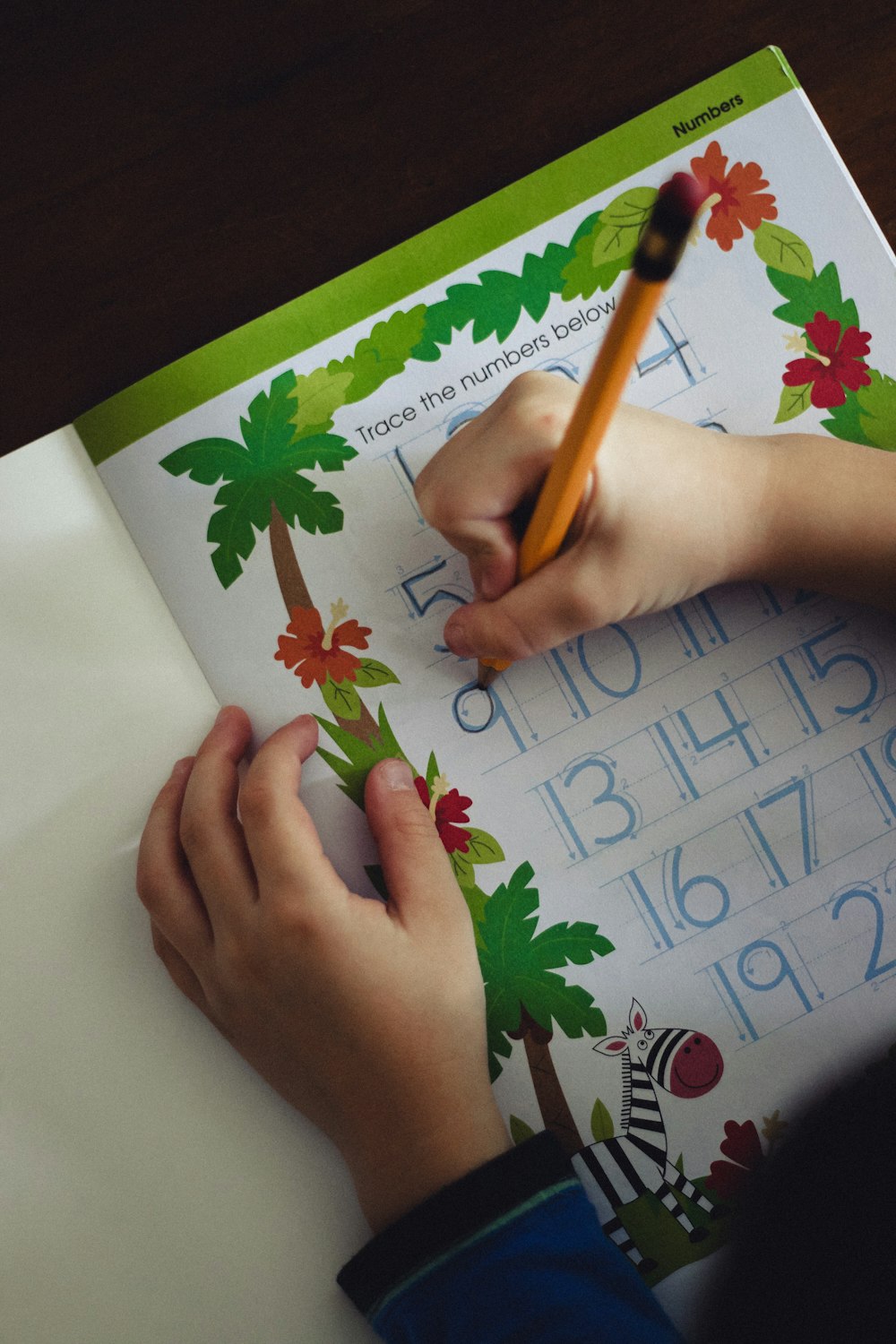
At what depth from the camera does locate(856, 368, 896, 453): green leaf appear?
1.47 ft

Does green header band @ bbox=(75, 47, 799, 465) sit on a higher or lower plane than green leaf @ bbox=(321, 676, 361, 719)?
higher

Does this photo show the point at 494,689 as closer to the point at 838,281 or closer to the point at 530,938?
the point at 530,938

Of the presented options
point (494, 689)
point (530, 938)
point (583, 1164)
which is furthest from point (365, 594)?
point (583, 1164)

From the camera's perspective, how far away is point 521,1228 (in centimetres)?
39

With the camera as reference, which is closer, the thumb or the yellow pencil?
the yellow pencil

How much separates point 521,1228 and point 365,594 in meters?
0.30

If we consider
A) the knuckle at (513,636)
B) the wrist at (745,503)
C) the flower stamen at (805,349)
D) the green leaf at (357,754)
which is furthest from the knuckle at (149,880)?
the flower stamen at (805,349)

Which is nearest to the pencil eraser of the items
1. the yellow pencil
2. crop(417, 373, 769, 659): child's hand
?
the yellow pencil

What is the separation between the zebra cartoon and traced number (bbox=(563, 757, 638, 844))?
0.30 feet

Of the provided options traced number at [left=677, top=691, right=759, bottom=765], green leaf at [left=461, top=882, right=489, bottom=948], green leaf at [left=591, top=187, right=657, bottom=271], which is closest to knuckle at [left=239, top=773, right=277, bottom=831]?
green leaf at [left=461, top=882, right=489, bottom=948]

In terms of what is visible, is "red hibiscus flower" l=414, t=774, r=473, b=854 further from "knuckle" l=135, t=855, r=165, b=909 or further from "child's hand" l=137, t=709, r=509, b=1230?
"knuckle" l=135, t=855, r=165, b=909

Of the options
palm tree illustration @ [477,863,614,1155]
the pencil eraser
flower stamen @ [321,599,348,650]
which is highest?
the pencil eraser

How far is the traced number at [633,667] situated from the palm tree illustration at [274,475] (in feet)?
0.45

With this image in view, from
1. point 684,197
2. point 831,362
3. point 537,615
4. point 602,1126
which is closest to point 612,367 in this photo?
point 684,197
